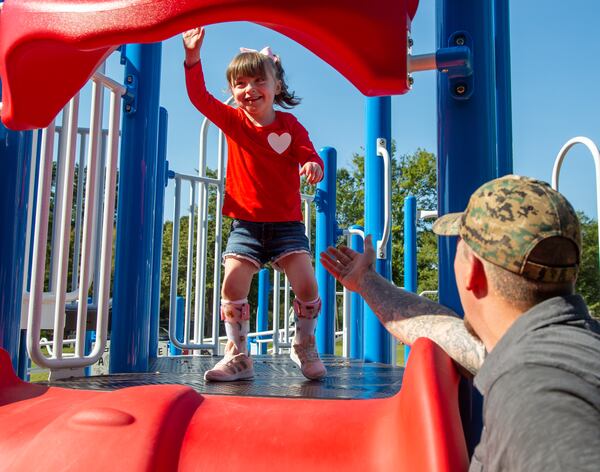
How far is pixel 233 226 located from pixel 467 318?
1.46 m

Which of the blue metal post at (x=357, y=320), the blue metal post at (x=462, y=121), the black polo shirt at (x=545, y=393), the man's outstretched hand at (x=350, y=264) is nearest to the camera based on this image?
the black polo shirt at (x=545, y=393)

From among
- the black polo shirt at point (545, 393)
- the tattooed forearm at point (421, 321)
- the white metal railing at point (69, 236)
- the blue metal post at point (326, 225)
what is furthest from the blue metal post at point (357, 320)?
the black polo shirt at point (545, 393)

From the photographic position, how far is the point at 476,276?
92 cm

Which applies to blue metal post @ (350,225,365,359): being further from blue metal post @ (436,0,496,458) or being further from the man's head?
the man's head

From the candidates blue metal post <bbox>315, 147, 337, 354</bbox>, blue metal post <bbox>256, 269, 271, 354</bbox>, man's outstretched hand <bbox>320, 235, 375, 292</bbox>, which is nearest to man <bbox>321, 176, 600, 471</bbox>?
man's outstretched hand <bbox>320, 235, 375, 292</bbox>

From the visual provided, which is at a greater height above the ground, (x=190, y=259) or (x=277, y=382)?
(x=190, y=259)

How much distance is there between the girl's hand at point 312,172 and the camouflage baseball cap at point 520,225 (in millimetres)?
1194

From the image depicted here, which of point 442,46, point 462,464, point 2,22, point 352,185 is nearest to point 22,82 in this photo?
point 2,22

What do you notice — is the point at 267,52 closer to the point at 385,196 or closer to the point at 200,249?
the point at 385,196

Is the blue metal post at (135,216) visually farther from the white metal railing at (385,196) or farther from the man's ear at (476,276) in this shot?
the man's ear at (476,276)

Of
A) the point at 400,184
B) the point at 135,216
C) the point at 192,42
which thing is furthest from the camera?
the point at 400,184

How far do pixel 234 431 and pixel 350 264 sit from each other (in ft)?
2.11

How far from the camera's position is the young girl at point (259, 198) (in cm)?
225

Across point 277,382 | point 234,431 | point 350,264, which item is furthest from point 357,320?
point 234,431
